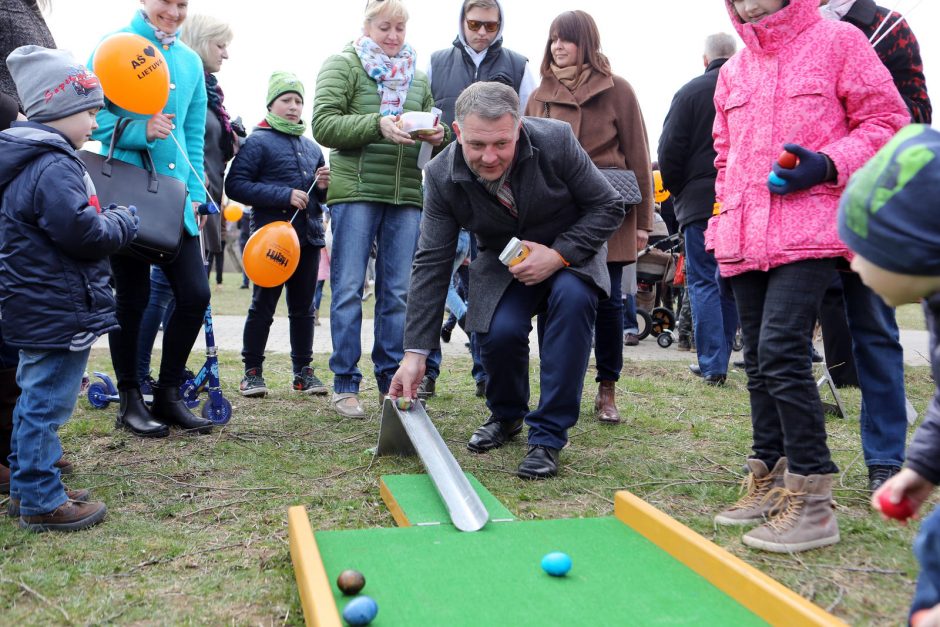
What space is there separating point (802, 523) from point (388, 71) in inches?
118

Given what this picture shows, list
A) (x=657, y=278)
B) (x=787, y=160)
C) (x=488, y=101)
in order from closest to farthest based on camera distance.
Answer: (x=787, y=160) → (x=488, y=101) → (x=657, y=278)

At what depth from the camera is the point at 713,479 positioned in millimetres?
3328

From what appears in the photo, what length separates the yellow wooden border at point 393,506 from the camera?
273cm

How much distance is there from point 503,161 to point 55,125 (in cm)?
156

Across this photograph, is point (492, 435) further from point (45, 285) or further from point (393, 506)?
point (45, 285)

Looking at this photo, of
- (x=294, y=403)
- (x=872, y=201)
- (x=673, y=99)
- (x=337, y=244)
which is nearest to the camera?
(x=872, y=201)

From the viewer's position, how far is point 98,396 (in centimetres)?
457

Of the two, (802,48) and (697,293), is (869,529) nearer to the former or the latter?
(802,48)

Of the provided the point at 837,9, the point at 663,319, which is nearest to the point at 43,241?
the point at 837,9

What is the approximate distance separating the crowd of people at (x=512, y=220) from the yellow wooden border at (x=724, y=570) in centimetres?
31

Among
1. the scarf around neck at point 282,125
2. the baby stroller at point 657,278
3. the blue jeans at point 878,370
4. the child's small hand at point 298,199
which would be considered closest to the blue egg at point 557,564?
the blue jeans at point 878,370

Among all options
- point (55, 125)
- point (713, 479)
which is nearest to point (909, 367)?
point (713, 479)

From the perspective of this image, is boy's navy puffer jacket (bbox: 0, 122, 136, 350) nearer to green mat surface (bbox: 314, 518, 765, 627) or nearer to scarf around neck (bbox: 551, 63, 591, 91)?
green mat surface (bbox: 314, 518, 765, 627)

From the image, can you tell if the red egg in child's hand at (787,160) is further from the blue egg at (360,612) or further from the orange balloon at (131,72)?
the orange balloon at (131,72)
